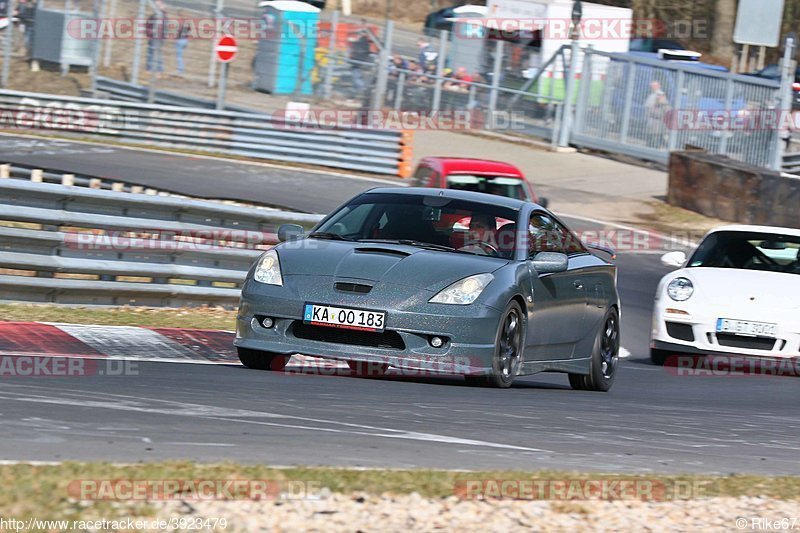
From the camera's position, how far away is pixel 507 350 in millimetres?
8297

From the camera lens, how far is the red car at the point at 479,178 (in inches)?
615

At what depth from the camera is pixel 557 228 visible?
31.6 ft

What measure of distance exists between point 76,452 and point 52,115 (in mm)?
23580

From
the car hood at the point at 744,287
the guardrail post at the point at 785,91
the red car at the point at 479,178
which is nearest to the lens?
the car hood at the point at 744,287

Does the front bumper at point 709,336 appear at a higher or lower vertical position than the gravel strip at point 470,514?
lower

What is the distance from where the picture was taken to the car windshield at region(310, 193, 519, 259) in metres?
8.62

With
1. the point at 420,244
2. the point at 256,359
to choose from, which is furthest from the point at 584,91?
the point at 256,359

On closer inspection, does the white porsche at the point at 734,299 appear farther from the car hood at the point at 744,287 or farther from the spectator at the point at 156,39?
the spectator at the point at 156,39

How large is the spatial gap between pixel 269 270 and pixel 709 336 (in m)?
4.81

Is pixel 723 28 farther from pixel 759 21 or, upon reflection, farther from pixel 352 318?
pixel 352 318

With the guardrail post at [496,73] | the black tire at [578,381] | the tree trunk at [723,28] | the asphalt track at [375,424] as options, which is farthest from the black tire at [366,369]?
the tree trunk at [723,28]

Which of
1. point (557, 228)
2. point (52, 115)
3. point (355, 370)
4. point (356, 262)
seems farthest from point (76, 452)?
point (52, 115)

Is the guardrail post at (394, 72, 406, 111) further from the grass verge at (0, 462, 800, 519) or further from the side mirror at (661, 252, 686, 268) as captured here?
the grass verge at (0, 462, 800, 519)

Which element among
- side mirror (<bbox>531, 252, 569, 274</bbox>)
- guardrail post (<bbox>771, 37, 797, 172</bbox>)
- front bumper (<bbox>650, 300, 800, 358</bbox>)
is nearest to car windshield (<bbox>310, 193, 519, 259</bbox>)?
side mirror (<bbox>531, 252, 569, 274</bbox>)
